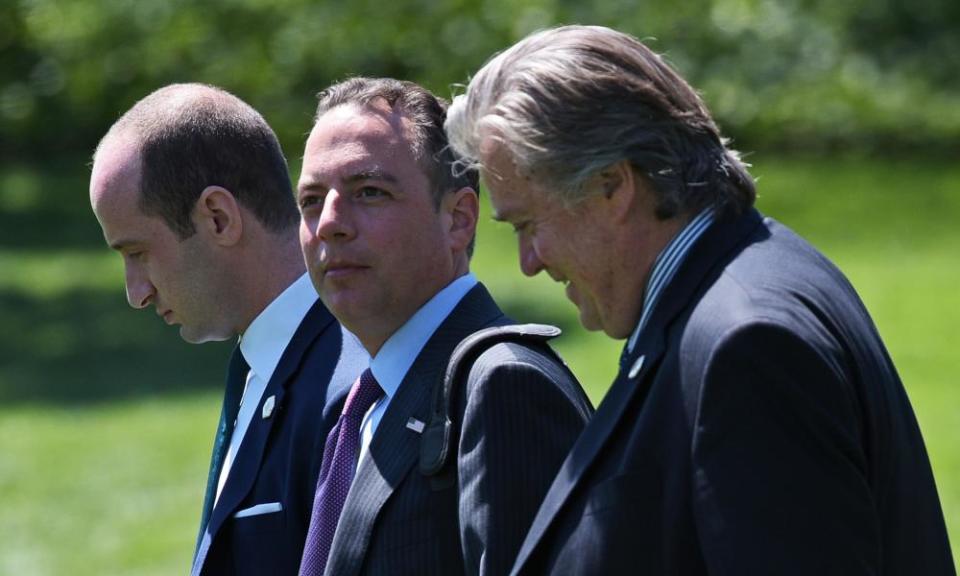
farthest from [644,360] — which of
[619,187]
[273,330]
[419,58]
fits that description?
[419,58]

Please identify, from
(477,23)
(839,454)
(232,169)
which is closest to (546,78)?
(839,454)

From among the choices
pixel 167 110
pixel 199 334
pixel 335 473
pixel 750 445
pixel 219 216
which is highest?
pixel 167 110

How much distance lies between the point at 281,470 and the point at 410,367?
41cm

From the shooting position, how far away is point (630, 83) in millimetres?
2717

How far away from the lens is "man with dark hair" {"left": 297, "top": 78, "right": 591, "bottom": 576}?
10.0ft

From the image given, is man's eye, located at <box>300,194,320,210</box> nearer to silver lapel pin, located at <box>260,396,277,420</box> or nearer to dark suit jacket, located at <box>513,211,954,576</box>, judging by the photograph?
silver lapel pin, located at <box>260,396,277,420</box>

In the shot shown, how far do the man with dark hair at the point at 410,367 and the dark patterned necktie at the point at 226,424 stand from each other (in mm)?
422

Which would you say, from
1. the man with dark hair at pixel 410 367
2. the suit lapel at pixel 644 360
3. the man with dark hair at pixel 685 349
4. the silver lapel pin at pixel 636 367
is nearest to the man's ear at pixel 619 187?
the man with dark hair at pixel 685 349

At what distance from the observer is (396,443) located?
3.28 m

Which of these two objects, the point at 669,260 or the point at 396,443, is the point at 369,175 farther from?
the point at 669,260

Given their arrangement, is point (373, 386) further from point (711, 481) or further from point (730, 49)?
point (730, 49)

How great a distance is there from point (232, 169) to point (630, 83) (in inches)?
54.7

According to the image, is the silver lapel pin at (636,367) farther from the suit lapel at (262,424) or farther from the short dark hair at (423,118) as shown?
the suit lapel at (262,424)

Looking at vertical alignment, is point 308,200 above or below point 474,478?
above
